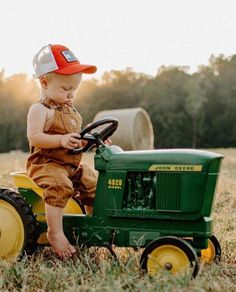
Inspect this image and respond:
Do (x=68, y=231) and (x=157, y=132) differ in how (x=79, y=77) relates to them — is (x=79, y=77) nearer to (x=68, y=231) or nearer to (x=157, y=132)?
(x=68, y=231)

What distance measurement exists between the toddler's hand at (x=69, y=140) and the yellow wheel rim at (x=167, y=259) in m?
0.86

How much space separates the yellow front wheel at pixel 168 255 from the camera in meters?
3.43

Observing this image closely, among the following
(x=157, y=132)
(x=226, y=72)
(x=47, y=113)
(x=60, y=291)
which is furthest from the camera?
(x=226, y=72)

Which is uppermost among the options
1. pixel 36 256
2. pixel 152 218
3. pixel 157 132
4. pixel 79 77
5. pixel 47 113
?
pixel 79 77

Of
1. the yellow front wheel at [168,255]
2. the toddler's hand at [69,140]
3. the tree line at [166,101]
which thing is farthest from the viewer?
the tree line at [166,101]

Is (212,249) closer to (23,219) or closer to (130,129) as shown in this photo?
(23,219)

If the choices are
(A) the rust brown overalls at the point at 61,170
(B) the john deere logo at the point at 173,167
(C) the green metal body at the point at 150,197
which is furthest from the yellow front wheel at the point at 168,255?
(A) the rust brown overalls at the point at 61,170

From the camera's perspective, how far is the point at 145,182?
3734 millimetres

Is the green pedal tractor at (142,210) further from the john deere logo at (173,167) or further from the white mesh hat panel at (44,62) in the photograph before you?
the white mesh hat panel at (44,62)

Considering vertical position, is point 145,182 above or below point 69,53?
below

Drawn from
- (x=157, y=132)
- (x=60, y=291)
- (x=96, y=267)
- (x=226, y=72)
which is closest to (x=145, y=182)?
(x=96, y=267)

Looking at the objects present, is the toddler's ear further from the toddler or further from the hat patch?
the hat patch

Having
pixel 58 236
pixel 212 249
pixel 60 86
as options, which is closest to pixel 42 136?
pixel 60 86

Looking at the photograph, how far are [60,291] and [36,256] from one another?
996 millimetres
